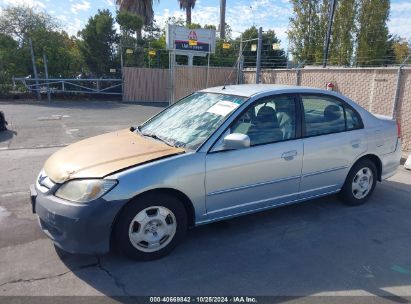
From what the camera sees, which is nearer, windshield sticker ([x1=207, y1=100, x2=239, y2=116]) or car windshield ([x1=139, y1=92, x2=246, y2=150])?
car windshield ([x1=139, y1=92, x2=246, y2=150])

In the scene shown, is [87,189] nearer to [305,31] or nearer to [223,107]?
[223,107]

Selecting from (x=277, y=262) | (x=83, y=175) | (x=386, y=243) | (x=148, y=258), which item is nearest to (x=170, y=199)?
(x=148, y=258)

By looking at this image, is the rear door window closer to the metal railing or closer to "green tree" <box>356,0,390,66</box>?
"green tree" <box>356,0,390,66</box>

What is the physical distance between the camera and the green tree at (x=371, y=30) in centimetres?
1764

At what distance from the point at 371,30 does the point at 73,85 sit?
1584cm

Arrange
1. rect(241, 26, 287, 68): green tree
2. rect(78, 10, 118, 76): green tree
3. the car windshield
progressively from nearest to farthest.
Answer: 1. the car windshield
2. rect(78, 10, 118, 76): green tree
3. rect(241, 26, 287, 68): green tree

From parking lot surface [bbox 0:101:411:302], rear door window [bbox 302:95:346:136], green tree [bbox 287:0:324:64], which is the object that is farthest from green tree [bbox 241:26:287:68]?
parking lot surface [bbox 0:101:411:302]

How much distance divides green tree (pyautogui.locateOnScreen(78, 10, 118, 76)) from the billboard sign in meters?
4.78

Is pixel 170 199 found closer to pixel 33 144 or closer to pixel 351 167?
pixel 351 167

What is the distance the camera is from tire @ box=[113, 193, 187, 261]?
10.5 ft

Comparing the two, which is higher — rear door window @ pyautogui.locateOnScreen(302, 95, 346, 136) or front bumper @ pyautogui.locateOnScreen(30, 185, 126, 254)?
rear door window @ pyautogui.locateOnScreen(302, 95, 346, 136)

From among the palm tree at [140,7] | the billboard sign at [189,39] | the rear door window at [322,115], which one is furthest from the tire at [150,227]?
the palm tree at [140,7]

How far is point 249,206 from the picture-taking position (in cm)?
388

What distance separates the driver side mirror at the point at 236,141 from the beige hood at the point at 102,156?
45 cm
